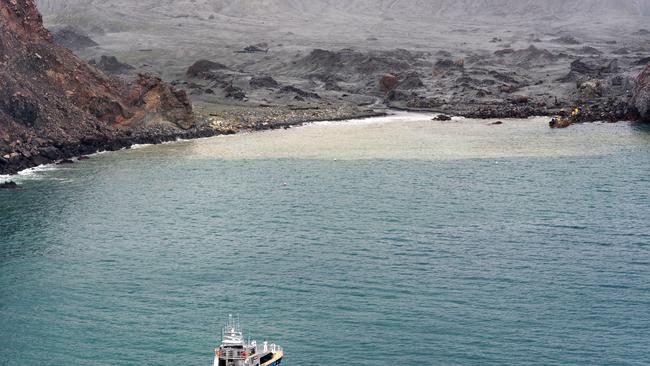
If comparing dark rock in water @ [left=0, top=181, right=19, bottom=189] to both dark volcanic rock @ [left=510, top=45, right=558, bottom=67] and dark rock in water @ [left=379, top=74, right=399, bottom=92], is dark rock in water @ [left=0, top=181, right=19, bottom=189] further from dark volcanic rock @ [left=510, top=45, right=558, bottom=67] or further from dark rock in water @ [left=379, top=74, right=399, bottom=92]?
dark volcanic rock @ [left=510, top=45, right=558, bottom=67]

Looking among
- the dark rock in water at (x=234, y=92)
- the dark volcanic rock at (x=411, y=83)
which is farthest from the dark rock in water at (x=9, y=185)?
the dark volcanic rock at (x=411, y=83)

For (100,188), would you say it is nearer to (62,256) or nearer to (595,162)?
(62,256)

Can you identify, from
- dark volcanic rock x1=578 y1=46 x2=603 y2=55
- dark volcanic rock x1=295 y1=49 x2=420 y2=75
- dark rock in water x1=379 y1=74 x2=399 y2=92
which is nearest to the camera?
dark rock in water x1=379 y1=74 x2=399 y2=92

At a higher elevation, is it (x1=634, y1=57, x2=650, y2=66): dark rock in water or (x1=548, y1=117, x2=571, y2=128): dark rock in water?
(x1=634, y1=57, x2=650, y2=66): dark rock in water

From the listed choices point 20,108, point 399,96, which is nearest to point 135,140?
point 20,108

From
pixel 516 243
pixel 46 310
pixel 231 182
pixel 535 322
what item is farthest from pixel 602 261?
pixel 231 182

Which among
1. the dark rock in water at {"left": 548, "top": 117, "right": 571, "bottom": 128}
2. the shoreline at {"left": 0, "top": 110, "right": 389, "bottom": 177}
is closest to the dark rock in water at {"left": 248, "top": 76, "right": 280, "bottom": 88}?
the shoreline at {"left": 0, "top": 110, "right": 389, "bottom": 177}

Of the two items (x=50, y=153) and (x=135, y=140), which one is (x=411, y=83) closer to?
(x=135, y=140)
